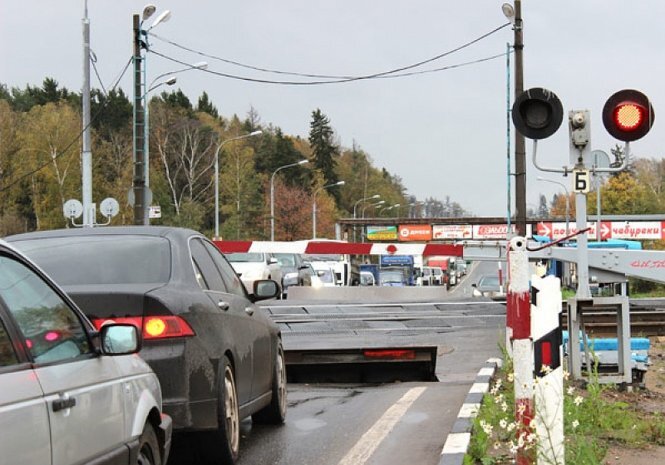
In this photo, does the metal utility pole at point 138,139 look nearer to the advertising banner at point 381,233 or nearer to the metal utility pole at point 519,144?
the metal utility pole at point 519,144

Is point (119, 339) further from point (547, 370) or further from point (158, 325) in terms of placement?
point (547, 370)

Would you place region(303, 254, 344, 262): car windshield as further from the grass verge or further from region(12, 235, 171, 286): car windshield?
region(12, 235, 171, 286): car windshield

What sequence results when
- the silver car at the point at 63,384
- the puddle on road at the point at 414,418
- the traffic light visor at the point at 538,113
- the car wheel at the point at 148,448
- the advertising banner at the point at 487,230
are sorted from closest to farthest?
the silver car at the point at 63,384 → the car wheel at the point at 148,448 → the puddle on road at the point at 414,418 → the traffic light visor at the point at 538,113 → the advertising banner at the point at 487,230

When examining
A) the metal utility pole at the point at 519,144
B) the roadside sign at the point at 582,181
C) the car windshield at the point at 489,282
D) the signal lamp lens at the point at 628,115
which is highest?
the metal utility pole at the point at 519,144

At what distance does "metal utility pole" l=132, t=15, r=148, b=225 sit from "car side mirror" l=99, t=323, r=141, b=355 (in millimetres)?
21368

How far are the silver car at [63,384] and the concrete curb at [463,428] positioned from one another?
1.75m

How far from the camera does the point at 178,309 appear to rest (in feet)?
19.0

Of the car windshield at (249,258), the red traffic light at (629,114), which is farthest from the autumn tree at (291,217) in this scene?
the red traffic light at (629,114)

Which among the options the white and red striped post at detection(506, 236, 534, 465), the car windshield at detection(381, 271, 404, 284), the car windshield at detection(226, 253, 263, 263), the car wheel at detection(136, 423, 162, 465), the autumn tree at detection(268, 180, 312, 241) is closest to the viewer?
Result: the car wheel at detection(136, 423, 162, 465)

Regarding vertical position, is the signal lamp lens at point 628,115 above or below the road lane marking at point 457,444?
above

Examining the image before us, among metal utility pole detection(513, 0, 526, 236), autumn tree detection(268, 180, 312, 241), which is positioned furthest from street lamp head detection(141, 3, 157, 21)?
autumn tree detection(268, 180, 312, 241)

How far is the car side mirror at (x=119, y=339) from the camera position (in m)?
4.30

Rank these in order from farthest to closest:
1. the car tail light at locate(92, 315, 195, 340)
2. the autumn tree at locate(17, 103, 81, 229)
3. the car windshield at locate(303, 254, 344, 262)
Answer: the autumn tree at locate(17, 103, 81, 229) → the car windshield at locate(303, 254, 344, 262) → the car tail light at locate(92, 315, 195, 340)

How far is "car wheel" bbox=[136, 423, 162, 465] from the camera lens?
15.4ft
